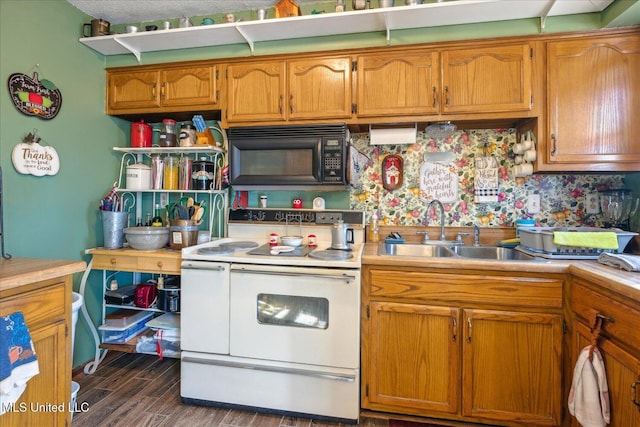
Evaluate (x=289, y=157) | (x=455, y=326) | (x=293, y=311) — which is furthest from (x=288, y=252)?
(x=455, y=326)

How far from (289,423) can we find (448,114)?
1.99 m

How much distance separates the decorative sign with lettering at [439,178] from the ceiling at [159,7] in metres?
1.34

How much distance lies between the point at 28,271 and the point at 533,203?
272 centimetres

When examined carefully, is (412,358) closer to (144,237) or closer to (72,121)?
(144,237)

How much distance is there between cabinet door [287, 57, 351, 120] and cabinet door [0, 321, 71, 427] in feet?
5.40

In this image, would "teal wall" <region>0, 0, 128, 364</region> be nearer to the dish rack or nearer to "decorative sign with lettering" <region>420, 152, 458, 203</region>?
"decorative sign with lettering" <region>420, 152, 458, 203</region>

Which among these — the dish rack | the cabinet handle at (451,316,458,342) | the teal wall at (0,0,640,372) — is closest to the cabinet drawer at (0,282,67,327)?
the teal wall at (0,0,640,372)

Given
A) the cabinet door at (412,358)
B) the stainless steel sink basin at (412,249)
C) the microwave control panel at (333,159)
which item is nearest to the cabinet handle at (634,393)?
the cabinet door at (412,358)

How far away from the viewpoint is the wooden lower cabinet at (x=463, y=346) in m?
1.51

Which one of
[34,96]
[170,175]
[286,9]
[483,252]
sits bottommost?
[483,252]

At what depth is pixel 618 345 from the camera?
1.19 m

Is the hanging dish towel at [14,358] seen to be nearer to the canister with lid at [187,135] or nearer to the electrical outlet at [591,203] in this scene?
the canister with lid at [187,135]

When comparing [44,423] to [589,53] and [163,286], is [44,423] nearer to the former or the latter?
[163,286]

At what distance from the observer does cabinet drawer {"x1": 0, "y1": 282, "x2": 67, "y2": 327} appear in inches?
43.1
